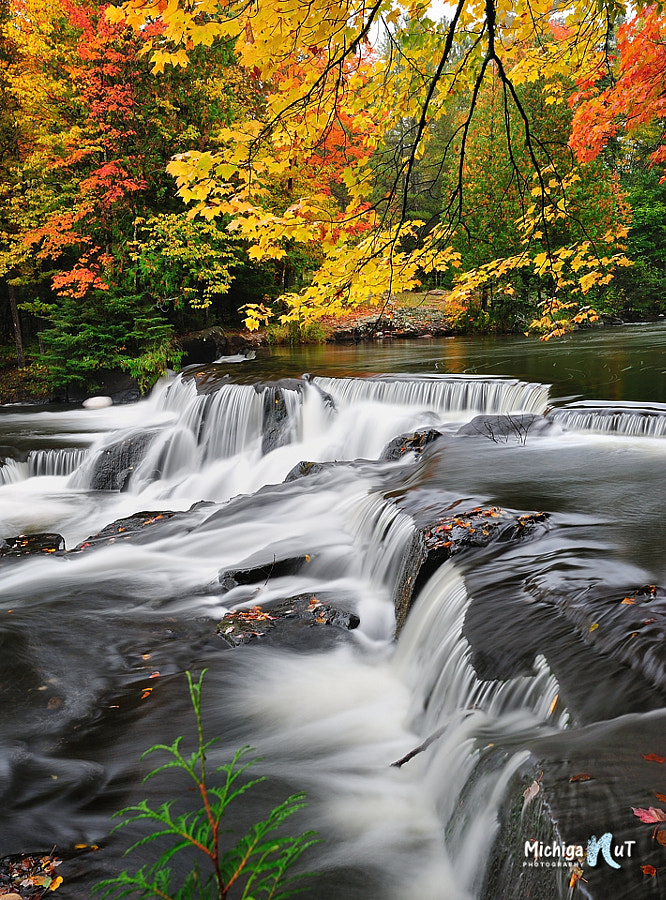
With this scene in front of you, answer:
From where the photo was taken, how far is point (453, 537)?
4.84m

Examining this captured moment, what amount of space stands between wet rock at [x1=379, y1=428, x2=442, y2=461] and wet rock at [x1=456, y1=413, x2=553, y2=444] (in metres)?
0.39

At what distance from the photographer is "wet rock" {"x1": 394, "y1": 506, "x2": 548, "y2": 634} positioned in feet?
15.5

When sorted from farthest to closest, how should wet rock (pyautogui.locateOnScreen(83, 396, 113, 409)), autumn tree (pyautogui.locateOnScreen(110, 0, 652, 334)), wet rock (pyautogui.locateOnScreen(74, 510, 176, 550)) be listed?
wet rock (pyautogui.locateOnScreen(83, 396, 113, 409)) < wet rock (pyautogui.locateOnScreen(74, 510, 176, 550)) < autumn tree (pyautogui.locateOnScreen(110, 0, 652, 334))

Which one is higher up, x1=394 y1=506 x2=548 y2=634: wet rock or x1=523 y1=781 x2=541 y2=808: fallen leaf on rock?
x1=523 y1=781 x2=541 y2=808: fallen leaf on rock

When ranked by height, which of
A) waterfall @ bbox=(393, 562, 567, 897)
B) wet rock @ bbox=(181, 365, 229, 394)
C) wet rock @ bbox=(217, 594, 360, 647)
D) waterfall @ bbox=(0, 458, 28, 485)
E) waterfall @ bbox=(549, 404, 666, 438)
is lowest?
waterfall @ bbox=(0, 458, 28, 485)

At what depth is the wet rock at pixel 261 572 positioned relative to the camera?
5773 mm

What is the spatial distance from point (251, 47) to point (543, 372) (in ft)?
30.8

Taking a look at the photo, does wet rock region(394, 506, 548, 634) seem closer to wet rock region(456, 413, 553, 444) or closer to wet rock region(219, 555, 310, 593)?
wet rock region(219, 555, 310, 593)

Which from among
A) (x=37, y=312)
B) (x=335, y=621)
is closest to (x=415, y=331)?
(x=37, y=312)

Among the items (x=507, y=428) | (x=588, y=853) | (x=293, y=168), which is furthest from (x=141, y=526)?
(x=588, y=853)

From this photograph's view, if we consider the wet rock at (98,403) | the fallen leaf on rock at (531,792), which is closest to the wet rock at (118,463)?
the wet rock at (98,403)

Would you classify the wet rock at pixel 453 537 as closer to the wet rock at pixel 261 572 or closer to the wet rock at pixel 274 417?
the wet rock at pixel 261 572

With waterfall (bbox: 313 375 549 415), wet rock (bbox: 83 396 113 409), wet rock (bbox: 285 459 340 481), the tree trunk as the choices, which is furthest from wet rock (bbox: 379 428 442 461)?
the tree trunk

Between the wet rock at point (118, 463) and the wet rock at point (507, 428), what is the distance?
5606 millimetres
